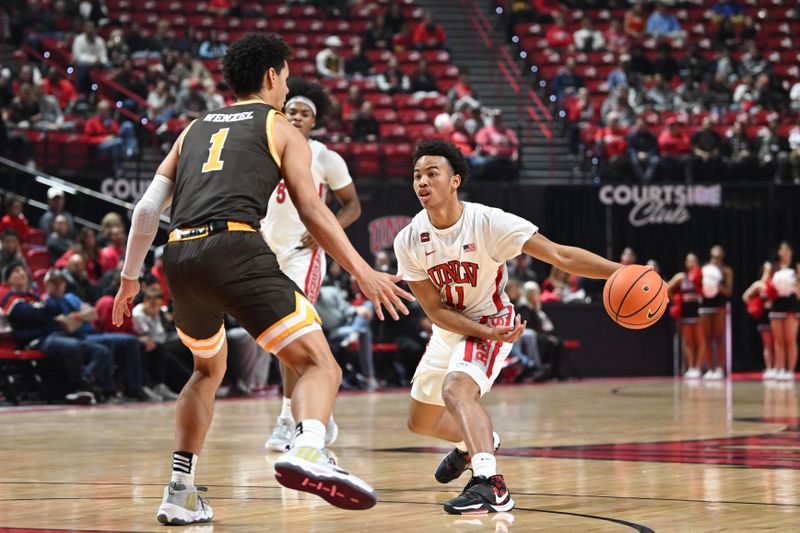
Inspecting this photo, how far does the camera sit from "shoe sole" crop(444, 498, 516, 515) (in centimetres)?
521

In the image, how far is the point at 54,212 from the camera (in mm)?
15586

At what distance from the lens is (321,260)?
8359mm

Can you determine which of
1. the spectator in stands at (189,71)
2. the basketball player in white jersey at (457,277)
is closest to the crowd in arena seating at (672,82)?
the spectator in stands at (189,71)

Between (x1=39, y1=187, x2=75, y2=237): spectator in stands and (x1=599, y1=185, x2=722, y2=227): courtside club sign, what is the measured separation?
8414mm

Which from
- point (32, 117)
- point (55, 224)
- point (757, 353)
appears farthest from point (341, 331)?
point (757, 353)

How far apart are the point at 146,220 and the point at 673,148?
17038mm

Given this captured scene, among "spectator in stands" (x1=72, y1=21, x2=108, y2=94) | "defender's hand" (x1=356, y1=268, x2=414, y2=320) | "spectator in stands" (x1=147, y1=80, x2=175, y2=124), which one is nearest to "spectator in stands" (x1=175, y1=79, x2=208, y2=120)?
"spectator in stands" (x1=147, y1=80, x2=175, y2=124)

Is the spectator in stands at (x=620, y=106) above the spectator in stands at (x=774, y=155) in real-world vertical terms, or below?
above

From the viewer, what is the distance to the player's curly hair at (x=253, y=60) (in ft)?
16.5

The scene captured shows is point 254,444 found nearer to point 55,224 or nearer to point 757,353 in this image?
point 55,224

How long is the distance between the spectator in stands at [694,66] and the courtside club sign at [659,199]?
4.46 metres

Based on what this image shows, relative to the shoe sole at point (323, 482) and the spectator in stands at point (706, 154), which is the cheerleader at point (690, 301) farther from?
the shoe sole at point (323, 482)

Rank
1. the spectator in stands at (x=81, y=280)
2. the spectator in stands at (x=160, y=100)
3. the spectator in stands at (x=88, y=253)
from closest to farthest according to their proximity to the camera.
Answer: the spectator in stands at (x=81, y=280) < the spectator in stands at (x=88, y=253) < the spectator in stands at (x=160, y=100)

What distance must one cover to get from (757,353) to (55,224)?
37.4ft
